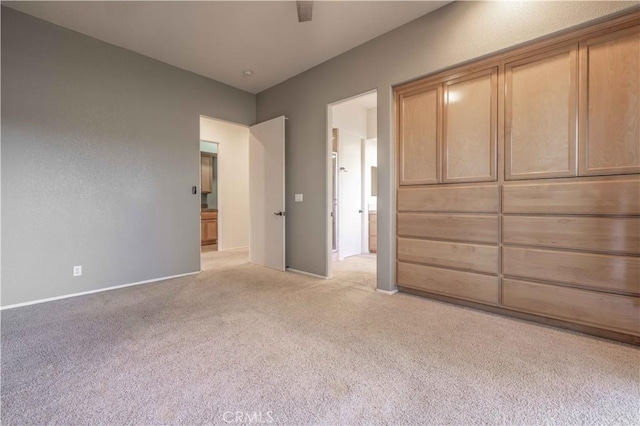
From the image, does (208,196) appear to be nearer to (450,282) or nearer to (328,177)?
(328,177)

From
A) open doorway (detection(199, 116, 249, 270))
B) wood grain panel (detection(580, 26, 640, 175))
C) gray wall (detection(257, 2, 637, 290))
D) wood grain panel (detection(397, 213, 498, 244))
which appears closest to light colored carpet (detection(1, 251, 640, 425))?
wood grain panel (detection(397, 213, 498, 244))

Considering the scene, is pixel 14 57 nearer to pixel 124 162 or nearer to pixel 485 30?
pixel 124 162

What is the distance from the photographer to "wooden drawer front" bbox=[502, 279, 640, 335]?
1.97 m

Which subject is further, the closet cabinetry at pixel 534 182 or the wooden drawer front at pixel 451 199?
the wooden drawer front at pixel 451 199

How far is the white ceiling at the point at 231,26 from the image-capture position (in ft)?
8.71

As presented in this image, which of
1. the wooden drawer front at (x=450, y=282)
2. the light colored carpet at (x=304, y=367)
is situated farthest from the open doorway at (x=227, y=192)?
the wooden drawer front at (x=450, y=282)

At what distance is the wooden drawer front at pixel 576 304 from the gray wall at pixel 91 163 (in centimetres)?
386

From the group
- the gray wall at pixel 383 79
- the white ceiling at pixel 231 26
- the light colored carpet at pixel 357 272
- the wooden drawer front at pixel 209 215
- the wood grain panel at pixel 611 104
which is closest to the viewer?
the wood grain panel at pixel 611 104

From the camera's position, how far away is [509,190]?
2.43 meters

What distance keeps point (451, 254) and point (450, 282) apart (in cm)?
28

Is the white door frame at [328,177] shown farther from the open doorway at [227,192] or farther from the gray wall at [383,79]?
the open doorway at [227,192]

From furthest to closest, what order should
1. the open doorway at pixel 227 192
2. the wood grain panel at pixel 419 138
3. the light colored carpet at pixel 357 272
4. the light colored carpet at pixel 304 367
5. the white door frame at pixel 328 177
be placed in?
the open doorway at pixel 227 192 → the white door frame at pixel 328 177 → the light colored carpet at pixel 357 272 → the wood grain panel at pixel 419 138 → the light colored carpet at pixel 304 367

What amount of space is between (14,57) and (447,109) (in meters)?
4.20

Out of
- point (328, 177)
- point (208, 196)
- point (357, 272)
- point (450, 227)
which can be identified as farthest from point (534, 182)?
point (208, 196)
